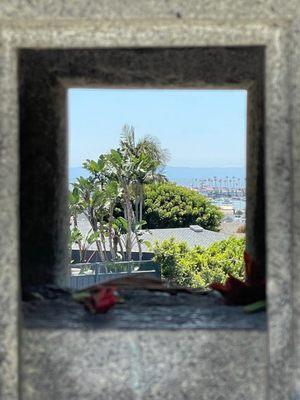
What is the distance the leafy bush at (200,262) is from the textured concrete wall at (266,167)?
25529 mm

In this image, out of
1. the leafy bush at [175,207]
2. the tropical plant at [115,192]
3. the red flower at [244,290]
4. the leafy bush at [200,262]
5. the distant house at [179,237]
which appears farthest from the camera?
the leafy bush at [175,207]

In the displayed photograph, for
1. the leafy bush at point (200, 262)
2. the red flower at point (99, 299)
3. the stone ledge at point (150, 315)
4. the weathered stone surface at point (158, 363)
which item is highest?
the red flower at point (99, 299)

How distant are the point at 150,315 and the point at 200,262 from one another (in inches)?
1077

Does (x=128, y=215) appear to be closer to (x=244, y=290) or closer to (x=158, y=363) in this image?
(x=244, y=290)

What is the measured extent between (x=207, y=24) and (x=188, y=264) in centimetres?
2776

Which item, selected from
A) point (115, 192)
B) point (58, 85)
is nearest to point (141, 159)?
point (115, 192)

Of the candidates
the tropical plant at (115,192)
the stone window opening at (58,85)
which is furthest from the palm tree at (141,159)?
the stone window opening at (58,85)

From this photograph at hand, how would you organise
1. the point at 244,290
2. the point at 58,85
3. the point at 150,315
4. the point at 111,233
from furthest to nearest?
the point at 111,233 < the point at 58,85 < the point at 244,290 < the point at 150,315

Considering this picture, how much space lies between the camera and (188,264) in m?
30.4

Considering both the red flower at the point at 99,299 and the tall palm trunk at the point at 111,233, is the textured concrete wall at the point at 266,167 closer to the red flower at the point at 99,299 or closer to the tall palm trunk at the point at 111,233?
the red flower at the point at 99,299

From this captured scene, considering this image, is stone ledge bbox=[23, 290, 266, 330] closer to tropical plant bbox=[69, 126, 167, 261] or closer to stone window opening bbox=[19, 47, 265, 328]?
stone window opening bbox=[19, 47, 265, 328]

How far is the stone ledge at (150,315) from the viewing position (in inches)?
117

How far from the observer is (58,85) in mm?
4227

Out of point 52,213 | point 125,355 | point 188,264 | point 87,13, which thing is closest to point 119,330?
point 125,355
